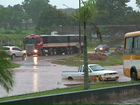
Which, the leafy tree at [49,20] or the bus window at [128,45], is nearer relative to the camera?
the bus window at [128,45]

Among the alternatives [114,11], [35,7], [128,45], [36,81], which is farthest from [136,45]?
[35,7]

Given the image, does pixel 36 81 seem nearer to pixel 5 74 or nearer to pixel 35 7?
pixel 5 74

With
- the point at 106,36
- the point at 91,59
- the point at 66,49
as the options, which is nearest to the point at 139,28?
the point at 106,36

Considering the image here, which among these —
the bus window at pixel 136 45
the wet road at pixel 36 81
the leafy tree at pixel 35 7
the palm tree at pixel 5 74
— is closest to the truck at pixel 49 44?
the wet road at pixel 36 81

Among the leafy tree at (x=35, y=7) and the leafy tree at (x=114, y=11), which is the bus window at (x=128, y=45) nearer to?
the leafy tree at (x=114, y=11)

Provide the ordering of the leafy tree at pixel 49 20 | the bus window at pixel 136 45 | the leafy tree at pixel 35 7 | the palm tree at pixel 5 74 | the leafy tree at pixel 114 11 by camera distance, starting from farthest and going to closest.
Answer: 1. the leafy tree at pixel 35 7
2. the leafy tree at pixel 49 20
3. the leafy tree at pixel 114 11
4. the bus window at pixel 136 45
5. the palm tree at pixel 5 74

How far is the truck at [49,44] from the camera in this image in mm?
56406

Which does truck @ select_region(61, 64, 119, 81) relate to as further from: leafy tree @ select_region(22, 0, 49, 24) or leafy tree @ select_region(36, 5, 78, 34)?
leafy tree @ select_region(22, 0, 49, 24)

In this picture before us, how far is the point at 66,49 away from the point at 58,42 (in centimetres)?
221

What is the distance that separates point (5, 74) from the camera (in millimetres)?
11617

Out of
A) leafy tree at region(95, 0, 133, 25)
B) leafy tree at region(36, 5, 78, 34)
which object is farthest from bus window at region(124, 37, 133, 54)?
leafy tree at region(36, 5, 78, 34)

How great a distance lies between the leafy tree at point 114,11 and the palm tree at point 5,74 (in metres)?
98.2

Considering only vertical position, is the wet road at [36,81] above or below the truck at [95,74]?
below

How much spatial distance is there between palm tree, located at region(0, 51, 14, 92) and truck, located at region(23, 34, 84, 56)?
4428 cm
